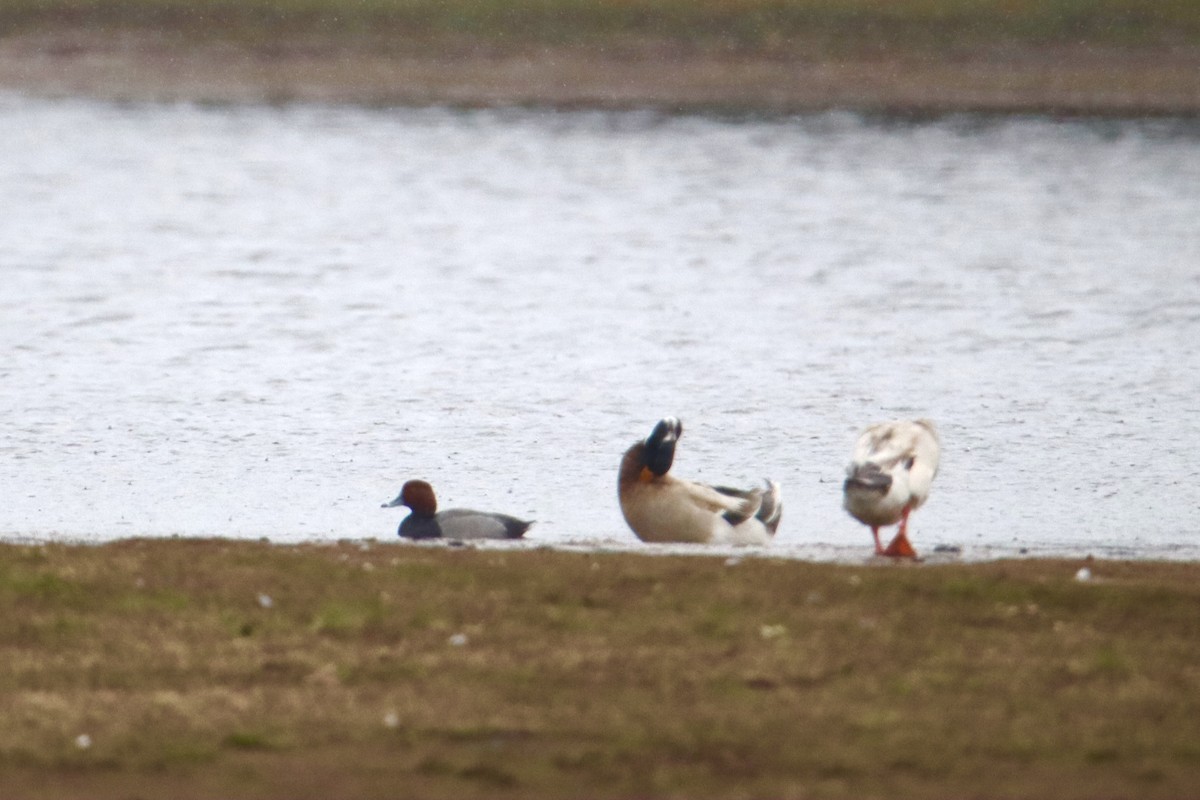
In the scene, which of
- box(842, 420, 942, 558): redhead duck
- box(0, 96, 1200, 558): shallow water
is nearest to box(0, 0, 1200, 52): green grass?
box(0, 96, 1200, 558): shallow water

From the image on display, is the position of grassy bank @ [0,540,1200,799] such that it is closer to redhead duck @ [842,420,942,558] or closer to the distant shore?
redhead duck @ [842,420,942,558]

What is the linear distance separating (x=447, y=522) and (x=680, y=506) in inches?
57.1

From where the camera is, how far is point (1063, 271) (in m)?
26.5

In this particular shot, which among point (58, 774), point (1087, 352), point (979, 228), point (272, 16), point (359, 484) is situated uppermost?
point (272, 16)

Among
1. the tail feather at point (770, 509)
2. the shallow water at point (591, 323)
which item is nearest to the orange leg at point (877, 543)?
the tail feather at point (770, 509)

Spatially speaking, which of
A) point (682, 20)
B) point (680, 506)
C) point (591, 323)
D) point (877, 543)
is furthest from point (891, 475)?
point (682, 20)

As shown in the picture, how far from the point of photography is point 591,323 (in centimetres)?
2252

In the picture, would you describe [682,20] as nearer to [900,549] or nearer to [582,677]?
[900,549]

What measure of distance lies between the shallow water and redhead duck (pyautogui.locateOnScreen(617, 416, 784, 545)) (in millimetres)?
291

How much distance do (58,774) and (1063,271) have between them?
831 inches

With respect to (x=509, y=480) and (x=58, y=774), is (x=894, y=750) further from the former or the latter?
(x=509, y=480)

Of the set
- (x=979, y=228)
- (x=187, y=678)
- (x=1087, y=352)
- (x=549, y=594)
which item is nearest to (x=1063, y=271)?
(x=979, y=228)

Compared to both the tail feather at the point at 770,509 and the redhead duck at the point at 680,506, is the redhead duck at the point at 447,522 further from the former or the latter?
the tail feather at the point at 770,509

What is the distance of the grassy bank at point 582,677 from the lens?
7016mm
